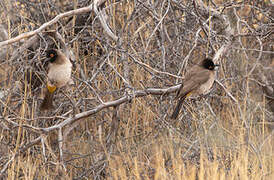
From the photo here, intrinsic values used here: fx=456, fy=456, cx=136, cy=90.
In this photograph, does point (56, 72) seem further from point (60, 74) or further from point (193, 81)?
point (193, 81)

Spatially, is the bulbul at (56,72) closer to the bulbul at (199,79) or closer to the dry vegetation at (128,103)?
the dry vegetation at (128,103)

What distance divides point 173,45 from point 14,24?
6.99ft

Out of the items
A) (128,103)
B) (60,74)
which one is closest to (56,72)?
(60,74)

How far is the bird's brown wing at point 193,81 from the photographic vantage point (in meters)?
4.34

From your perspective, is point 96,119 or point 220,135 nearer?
point 220,135

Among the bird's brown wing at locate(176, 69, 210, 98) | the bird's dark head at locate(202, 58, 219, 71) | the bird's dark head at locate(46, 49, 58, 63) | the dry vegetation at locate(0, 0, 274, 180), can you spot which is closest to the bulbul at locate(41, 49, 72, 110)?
the bird's dark head at locate(46, 49, 58, 63)

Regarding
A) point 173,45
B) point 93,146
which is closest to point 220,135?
point 173,45

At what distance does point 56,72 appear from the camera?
4.46 m

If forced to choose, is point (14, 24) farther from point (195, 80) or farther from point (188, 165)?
point (188, 165)

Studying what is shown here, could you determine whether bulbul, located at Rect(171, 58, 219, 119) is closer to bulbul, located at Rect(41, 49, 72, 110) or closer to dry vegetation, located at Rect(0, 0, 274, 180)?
dry vegetation, located at Rect(0, 0, 274, 180)

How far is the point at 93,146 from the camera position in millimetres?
5242

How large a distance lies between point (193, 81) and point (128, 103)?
972 millimetres

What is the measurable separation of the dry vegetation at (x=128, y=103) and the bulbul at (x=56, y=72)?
0.39 feet

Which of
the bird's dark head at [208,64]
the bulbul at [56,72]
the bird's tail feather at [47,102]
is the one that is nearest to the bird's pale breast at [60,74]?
the bulbul at [56,72]
